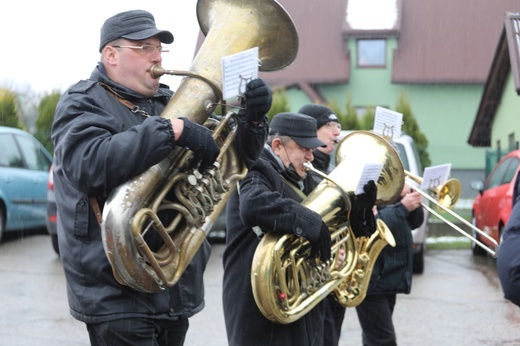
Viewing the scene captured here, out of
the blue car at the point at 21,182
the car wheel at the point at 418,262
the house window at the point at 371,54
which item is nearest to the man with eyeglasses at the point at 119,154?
the car wheel at the point at 418,262

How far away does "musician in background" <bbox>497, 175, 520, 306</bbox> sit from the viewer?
2260mm

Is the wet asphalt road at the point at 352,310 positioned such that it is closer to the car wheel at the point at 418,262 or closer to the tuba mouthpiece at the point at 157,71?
the car wheel at the point at 418,262

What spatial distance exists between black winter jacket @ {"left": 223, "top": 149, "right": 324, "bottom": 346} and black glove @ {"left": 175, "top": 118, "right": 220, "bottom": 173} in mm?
771


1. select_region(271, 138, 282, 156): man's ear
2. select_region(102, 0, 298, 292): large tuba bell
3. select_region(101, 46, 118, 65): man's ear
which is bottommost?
select_region(271, 138, 282, 156): man's ear

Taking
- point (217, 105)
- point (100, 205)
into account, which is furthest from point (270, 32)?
point (100, 205)

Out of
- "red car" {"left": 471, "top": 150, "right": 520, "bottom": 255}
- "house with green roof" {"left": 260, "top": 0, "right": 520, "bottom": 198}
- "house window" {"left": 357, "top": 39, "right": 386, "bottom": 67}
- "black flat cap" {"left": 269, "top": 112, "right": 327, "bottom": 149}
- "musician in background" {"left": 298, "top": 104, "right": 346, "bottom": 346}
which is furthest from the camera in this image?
"house window" {"left": 357, "top": 39, "right": 386, "bottom": 67}

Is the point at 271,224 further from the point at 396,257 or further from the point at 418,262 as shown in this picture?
the point at 418,262

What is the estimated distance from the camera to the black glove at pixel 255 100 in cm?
310

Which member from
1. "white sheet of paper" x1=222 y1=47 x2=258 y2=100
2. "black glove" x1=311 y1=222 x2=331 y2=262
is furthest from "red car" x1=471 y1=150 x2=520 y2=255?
"white sheet of paper" x1=222 y1=47 x2=258 y2=100

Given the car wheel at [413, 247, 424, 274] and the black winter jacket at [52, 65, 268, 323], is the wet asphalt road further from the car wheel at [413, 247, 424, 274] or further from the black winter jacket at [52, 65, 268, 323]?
the black winter jacket at [52, 65, 268, 323]

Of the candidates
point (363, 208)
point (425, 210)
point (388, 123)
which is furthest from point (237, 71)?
point (425, 210)

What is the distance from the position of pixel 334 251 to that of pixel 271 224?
663 millimetres

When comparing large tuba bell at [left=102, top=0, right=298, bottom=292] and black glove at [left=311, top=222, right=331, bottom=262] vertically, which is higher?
large tuba bell at [left=102, top=0, right=298, bottom=292]

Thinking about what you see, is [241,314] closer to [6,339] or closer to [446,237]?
[6,339]
